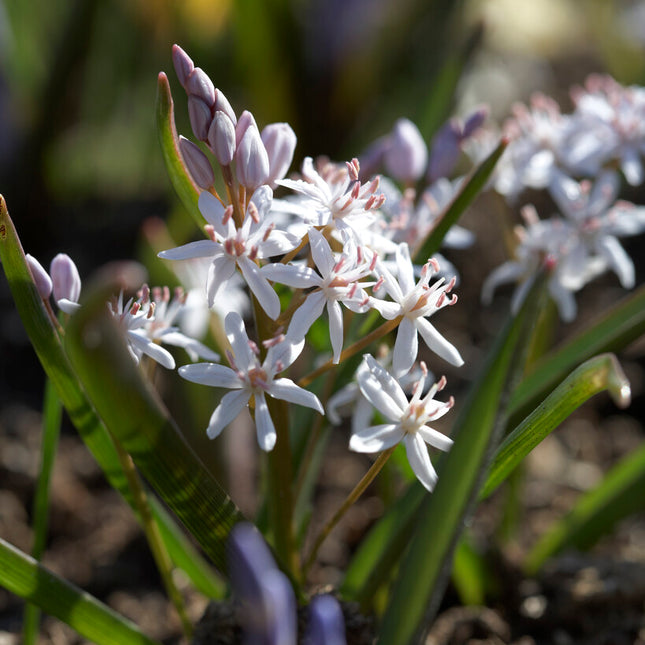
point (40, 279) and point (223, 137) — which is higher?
point (223, 137)

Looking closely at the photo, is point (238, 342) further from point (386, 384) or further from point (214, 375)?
point (386, 384)

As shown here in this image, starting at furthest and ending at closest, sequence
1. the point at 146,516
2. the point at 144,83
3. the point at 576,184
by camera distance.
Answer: the point at 144,83
the point at 576,184
the point at 146,516

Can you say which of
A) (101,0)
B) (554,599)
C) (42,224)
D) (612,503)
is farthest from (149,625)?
(101,0)

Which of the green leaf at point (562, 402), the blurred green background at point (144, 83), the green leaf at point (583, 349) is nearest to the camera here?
the green leaf at point (562, 402)

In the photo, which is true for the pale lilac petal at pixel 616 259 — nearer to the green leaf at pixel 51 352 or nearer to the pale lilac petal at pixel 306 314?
the pale lilac petal at pixel 306 314

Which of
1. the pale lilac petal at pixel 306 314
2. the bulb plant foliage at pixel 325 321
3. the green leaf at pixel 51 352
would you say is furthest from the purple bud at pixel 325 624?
the green leaf at pixel 51 352

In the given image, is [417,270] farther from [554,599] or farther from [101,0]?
[101,0]

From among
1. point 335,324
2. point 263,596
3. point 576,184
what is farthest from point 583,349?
point 263,596
